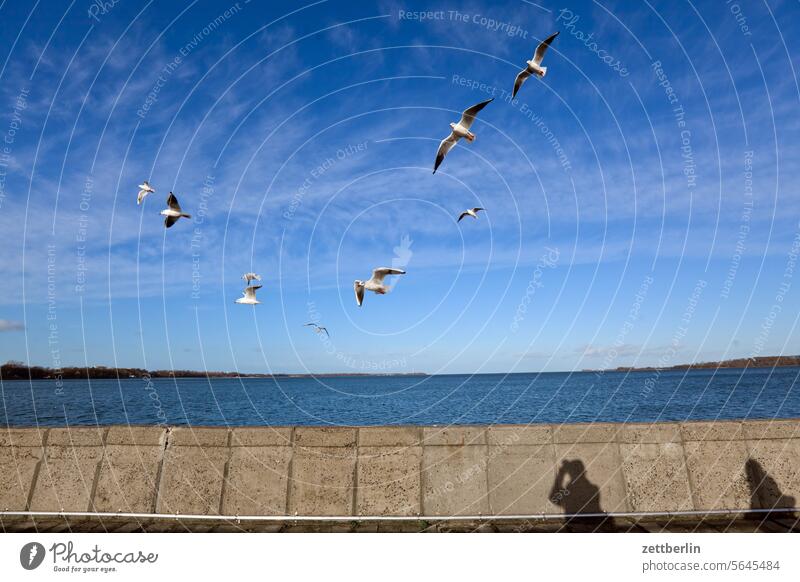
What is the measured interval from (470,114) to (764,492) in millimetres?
9218

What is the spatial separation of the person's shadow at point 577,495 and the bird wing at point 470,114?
25.8 ft

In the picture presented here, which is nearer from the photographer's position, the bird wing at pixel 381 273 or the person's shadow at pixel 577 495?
the person's shadow at pixel 577 495

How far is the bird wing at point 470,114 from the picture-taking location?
38.4ft

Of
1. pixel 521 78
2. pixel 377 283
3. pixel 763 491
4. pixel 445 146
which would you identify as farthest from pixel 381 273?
pixel 763 491

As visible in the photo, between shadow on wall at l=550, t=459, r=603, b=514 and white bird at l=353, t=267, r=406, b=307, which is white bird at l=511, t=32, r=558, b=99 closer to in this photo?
white bird at l=353, t=267, r=406, b=307

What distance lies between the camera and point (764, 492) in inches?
295

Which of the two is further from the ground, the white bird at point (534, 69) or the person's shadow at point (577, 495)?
the white bird at point (534, 69)

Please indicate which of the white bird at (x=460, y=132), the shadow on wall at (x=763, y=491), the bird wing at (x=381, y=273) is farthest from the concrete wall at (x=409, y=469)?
the white bird at (x=460, y=132)

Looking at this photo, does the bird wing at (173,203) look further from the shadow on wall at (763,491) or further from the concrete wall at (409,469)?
the shadow on wall at (763,491)

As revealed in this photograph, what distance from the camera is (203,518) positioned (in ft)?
24.5

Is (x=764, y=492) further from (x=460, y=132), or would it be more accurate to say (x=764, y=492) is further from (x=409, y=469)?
(x=460, y=132)

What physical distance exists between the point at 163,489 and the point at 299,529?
90.4 inches
